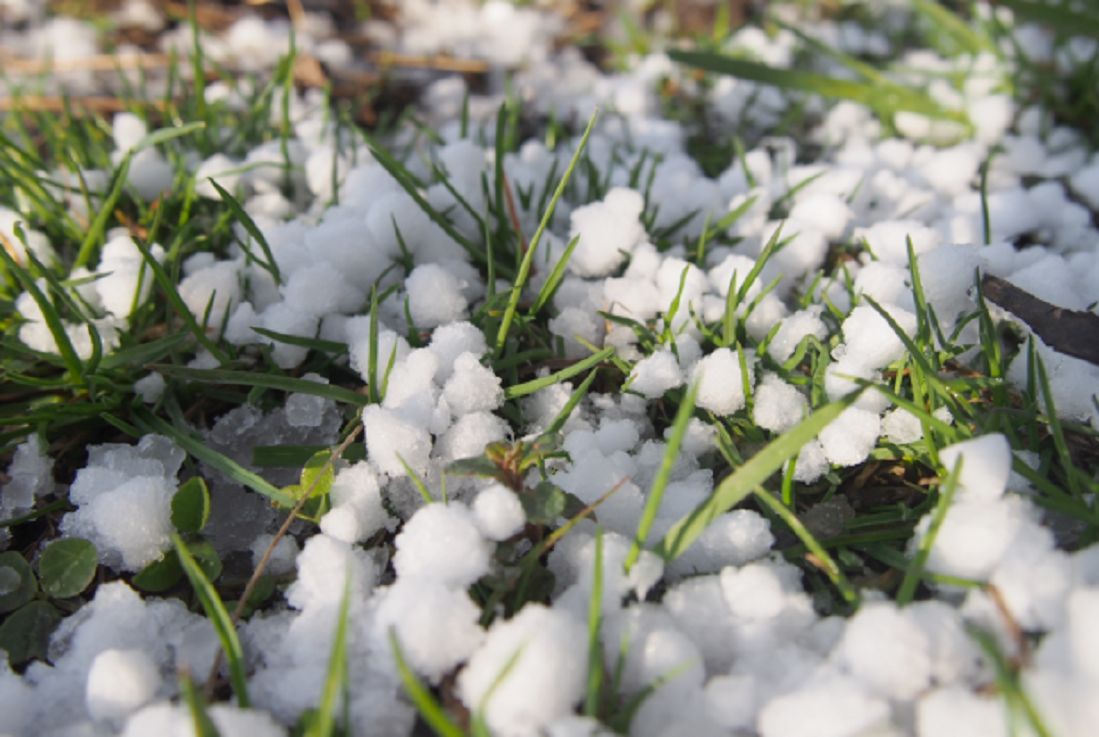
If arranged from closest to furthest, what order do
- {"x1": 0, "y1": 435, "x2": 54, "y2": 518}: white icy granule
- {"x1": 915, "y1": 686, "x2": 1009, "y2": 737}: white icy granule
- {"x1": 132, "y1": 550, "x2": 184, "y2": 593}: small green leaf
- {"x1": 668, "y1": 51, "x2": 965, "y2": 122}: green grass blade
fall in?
1. {"x1": 915, "y1": 686, "x2": 1009, "y2": 737}: white icy granule
2. {"x1": 132, "y1": 550, "x2": 184, "y2": 593}: small green leaf
3. {"x1": 0, "y1": 435, "x2": 54, "y2": 518}: white icy granule
4. {"x1": 668, "y1": 51, "x2": 965, "y2": 122}: green grass blade

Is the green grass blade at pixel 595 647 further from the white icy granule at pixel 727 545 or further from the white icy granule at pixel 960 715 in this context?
the white icy granule at pixel 960 715

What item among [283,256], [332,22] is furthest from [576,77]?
[283,256]

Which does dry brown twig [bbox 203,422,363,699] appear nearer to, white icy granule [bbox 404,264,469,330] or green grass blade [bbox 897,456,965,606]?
white icy granule [bbox 404,264,469,330]

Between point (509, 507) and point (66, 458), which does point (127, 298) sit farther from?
point (509, 507)

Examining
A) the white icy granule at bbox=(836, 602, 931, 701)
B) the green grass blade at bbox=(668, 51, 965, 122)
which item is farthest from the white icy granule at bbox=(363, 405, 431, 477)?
the green grass blade at bbox=(668, 51, 965, 122)

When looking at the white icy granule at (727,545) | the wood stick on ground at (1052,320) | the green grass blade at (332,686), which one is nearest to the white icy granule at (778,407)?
the white icy granule at (727,545)

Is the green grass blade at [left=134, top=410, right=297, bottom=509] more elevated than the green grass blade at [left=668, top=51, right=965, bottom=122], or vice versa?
the green grass blade at [left=668, top=51, right=965, bottom=122]

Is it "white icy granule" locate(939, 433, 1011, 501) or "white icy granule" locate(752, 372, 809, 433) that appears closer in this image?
"white icy granule" locate(939, 433, 1011, 501)
